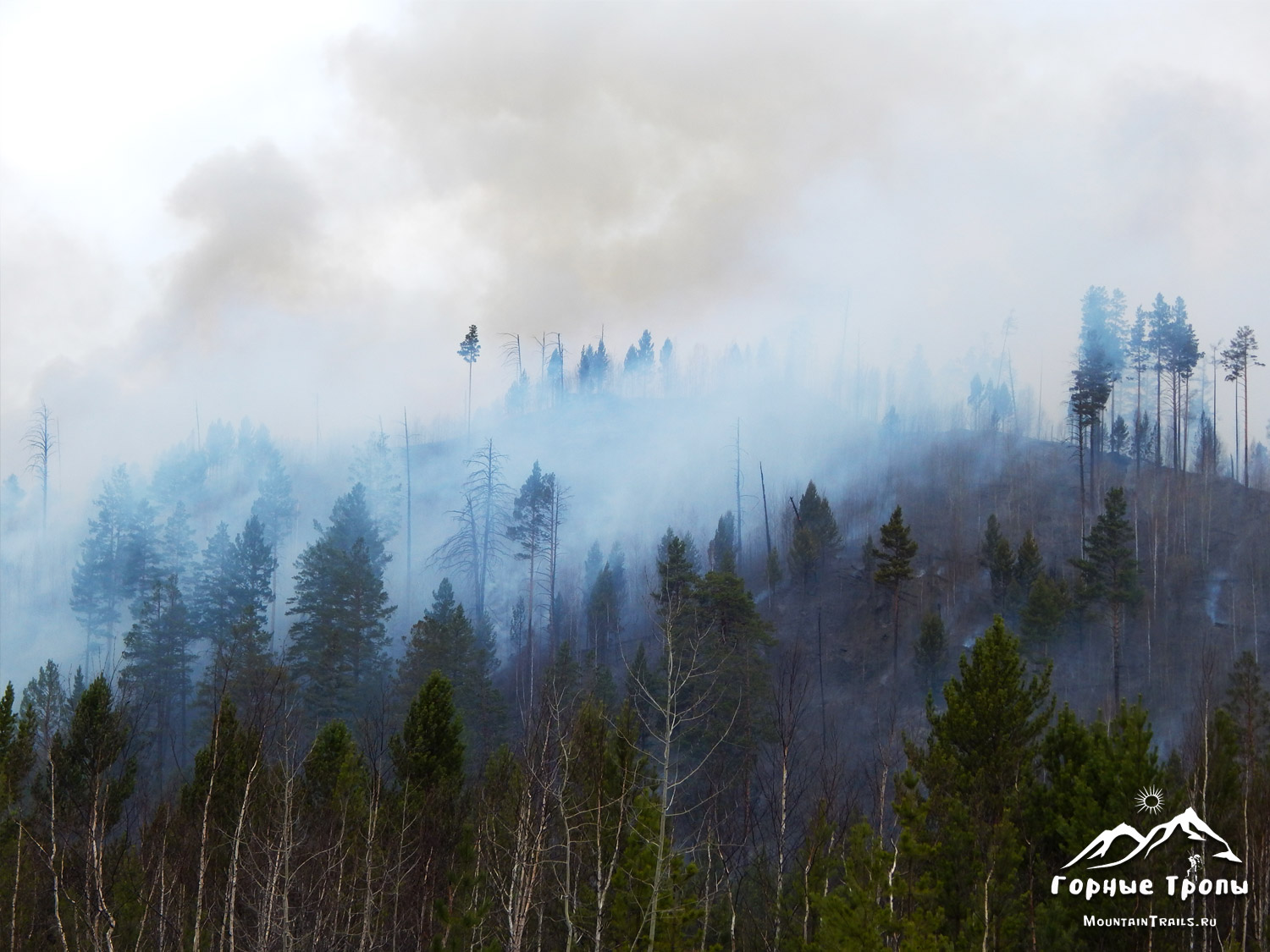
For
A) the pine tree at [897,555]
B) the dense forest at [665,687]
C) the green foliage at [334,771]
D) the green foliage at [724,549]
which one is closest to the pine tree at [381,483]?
the dense forest at [665,687]

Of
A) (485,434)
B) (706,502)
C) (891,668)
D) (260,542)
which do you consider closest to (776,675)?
(891,668)

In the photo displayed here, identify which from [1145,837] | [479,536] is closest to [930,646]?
[1145,837]

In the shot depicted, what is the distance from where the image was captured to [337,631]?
143 feet

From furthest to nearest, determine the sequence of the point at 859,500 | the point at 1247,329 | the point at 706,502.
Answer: the point at 706,502, the point at 859,500, the point at 1247,329

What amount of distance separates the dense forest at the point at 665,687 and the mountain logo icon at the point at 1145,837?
0.73 ft

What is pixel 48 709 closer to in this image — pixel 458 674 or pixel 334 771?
pixel 334 771

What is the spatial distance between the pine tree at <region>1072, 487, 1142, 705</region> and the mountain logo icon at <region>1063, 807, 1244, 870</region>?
3373 centimetres

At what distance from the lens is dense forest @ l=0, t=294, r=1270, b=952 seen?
626 inches

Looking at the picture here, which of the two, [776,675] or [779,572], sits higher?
[779,572]

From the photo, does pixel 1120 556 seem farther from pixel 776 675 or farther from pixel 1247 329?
pixel 1247 329

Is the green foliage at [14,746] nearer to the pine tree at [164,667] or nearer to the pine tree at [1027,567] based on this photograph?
the pine tree at [164,667]

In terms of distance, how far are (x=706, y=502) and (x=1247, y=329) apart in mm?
50726

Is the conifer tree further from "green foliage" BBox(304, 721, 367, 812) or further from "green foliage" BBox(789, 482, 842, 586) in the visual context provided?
"green foliage" BBox(304, 721, 367, 812)

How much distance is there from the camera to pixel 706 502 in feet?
319
